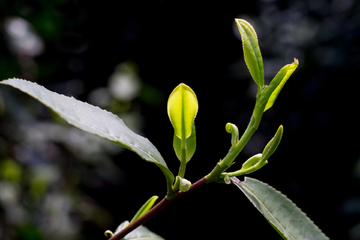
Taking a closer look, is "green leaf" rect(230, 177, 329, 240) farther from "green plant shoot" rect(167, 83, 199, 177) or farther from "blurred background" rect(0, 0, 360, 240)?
"blurred background" rect(0, 0, 360, 240)

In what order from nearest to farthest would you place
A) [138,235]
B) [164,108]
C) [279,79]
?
[279,79]
[138,235]
[164,108]

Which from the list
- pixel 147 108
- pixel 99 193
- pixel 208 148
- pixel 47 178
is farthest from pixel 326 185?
pixel 47 178

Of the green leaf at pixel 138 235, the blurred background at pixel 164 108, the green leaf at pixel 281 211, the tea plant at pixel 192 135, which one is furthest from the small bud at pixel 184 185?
the blurred background at pixel 164 108

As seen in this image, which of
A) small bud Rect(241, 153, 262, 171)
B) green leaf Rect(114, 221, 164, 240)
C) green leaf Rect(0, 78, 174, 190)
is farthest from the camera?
green leaf Rect(114, 221, 164, 240)

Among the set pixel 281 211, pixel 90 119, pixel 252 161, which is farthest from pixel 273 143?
pixel 90 119

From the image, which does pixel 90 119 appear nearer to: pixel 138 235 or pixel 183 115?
pixel 183 115

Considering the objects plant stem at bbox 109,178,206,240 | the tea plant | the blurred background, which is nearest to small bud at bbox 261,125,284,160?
the tea plant

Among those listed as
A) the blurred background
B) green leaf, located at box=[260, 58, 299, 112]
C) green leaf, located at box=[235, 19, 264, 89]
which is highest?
green leaf, located at box=[235, 19, 264, 89]

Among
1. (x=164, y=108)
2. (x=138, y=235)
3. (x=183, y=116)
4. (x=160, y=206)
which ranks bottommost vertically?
(x=164, y=108)
